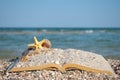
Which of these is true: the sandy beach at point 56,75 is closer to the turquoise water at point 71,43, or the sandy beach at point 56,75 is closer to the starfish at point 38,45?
the starfish at point 38,45

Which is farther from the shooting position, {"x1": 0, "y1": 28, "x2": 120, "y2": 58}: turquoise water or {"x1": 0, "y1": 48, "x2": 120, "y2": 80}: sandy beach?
{"x1": 0, "y1": 28, "x2": 120, "y2": 58}: turquoise water

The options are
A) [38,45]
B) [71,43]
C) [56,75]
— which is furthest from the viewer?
[71,43]

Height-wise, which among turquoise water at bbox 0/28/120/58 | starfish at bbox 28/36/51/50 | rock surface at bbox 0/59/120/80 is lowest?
turquoise water at bbox 0/28/120/58

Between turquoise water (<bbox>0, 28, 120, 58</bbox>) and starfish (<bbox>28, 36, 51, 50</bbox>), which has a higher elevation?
starfish (<bbox>28, 36, 51, 50</bbox>)

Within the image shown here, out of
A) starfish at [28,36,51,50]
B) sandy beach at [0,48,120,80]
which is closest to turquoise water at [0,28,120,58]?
starfish at [28,36,51,50]

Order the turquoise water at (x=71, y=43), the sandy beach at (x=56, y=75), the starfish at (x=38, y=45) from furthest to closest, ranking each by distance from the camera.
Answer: the turquoise water at (x=71, y=43)
the starfish at (x=38, y=45)
the sandy beach at (x=56, y=75)

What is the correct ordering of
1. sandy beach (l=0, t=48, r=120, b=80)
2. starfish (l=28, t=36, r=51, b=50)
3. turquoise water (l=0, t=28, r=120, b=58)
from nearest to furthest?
sandy beach (l=0, t=48, r=120, b=80) < starfish (l=28, t=36, r=51, b=50) < turquoise water (l=0, t=28, r=120, b=58)

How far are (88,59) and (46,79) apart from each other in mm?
1910

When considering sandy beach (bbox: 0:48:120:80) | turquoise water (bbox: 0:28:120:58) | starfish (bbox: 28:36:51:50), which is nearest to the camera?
sandy beach (bbox: 0:48:120:80)

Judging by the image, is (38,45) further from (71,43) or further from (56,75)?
(71,43)

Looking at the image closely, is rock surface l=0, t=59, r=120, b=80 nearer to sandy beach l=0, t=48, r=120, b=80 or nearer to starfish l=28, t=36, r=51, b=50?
sandy beach l=0, t=48, r=120, b=80

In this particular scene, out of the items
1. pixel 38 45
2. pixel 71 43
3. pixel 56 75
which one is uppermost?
pixel 38 45

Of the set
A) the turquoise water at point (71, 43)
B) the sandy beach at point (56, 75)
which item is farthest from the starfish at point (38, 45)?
the turquoise water at point (71, 43)

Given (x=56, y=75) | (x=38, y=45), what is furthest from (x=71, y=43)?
(x=56, y=75)
